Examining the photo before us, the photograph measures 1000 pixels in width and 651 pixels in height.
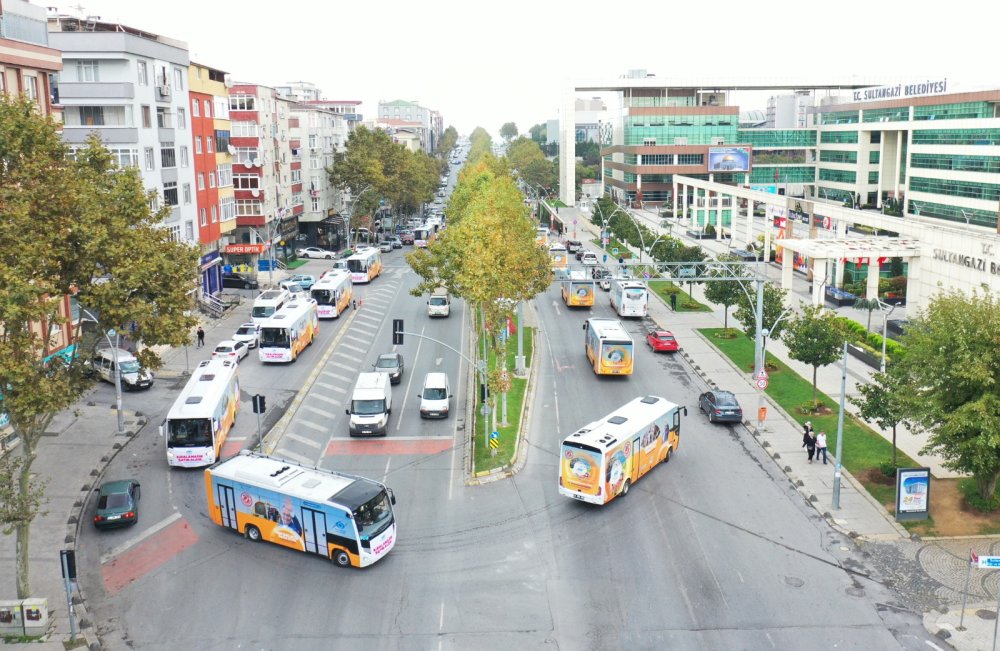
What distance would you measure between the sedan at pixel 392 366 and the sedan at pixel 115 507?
1942cm

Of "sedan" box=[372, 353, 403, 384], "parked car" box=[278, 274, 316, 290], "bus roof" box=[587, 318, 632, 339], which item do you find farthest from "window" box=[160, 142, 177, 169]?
"bus roof" box=[587, 318, 632, 339]

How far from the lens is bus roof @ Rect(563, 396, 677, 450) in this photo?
33.0 m

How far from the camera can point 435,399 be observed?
45.1 metres

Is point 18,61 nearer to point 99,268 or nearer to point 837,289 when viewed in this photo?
point 99,268

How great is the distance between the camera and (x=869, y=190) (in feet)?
379

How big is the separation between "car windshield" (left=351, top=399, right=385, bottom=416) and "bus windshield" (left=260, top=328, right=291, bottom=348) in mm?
14094

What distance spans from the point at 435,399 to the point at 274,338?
14.9 m

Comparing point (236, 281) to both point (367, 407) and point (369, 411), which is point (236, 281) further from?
point (369, 411)

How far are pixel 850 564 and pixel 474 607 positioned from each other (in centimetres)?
1257

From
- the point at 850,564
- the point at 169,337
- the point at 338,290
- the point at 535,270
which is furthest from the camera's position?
the point at 338,290

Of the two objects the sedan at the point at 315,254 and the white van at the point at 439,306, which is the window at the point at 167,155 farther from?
the sedan at the point at 315,254

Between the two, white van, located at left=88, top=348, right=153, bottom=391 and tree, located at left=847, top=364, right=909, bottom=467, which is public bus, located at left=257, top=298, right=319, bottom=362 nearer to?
white van, located at left=88, top=348, right=153, bottom=391

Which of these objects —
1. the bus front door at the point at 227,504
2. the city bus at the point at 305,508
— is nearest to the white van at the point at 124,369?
the bus front door at the point at 227,504

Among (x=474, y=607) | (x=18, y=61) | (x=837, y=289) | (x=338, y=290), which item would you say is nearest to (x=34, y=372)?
(x=474, y=607)
